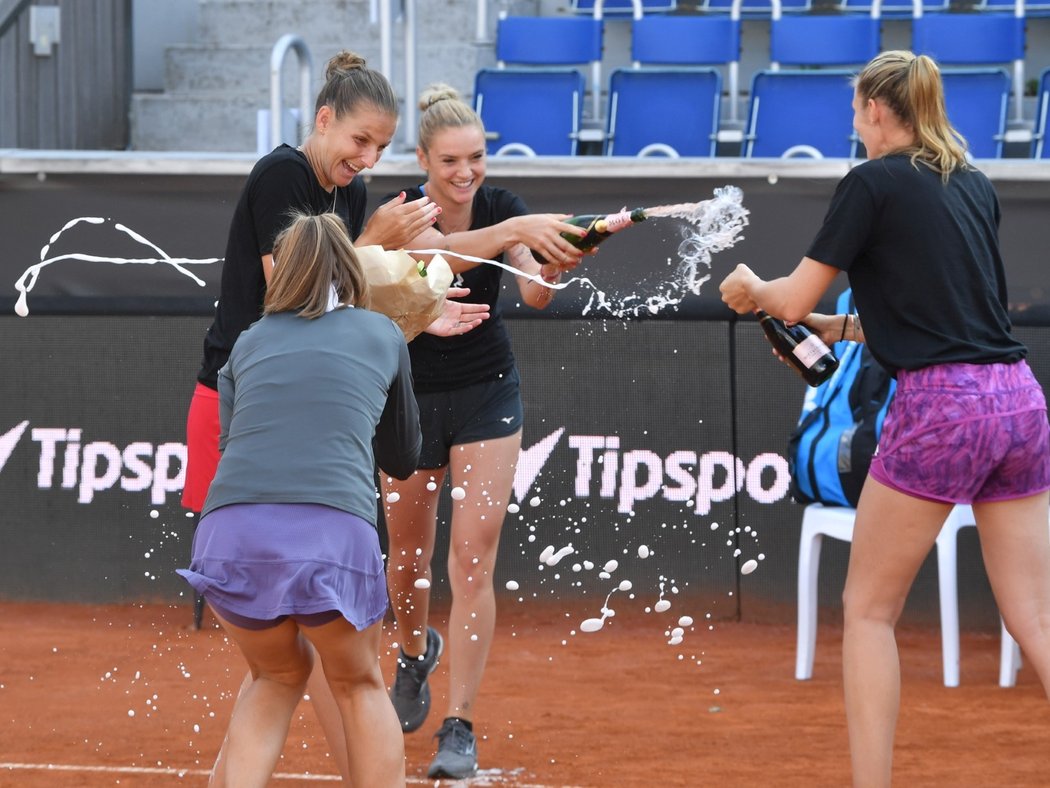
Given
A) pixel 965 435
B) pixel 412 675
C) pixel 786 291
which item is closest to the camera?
pixel 965 435

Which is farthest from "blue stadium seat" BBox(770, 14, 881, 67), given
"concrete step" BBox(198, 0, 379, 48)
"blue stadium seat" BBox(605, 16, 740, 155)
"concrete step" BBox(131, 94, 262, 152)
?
"concrete step" BBox(131, 94, 262, 152)

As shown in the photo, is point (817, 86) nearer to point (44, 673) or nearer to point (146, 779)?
point (44, 673)

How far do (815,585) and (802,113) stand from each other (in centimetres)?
396

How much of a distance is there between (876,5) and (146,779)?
706 centimetres

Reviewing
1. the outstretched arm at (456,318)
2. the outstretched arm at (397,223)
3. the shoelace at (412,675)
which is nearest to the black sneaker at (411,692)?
the shoelace at (412,675)

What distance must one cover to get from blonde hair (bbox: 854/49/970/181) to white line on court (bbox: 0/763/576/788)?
2.06m

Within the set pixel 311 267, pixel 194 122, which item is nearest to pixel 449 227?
pixel 311 267

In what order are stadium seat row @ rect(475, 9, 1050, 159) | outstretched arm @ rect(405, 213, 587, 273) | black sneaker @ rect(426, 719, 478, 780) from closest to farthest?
outstretched arm @ rect(405, 213, 587, 273)
black sneaker @ rect(426, 719, 478, 780)
stadium seat row @ rect(475, 9, 1050, 159)

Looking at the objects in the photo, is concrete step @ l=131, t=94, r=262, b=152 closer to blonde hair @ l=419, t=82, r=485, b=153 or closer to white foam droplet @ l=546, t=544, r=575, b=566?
white foam droplet @ l=546, t=544, r=575, b=566

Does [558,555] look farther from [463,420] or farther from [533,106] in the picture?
[533,106]

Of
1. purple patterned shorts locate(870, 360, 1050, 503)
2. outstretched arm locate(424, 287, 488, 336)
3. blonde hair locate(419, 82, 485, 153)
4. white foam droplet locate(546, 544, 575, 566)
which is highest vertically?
blonde hair locate(419, 82, 485, 153)

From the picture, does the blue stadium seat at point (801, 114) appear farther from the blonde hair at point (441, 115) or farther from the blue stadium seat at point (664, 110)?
the blonde hair at point (441, 115)

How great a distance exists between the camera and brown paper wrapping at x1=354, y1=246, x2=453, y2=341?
368 centimetres

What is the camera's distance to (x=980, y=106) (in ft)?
28.1
